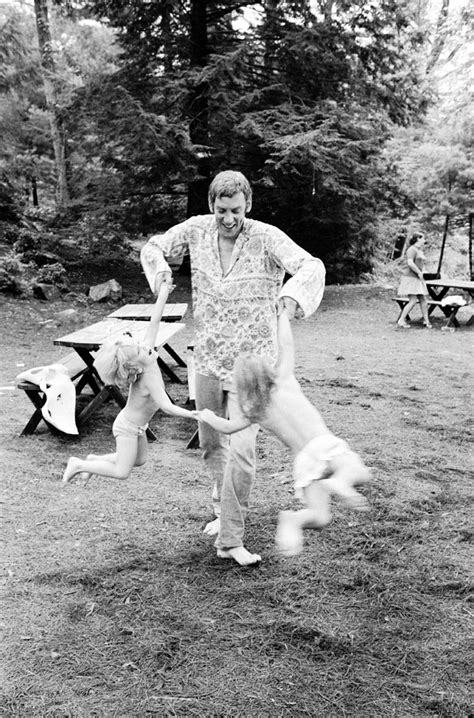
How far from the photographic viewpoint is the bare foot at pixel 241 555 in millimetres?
3326

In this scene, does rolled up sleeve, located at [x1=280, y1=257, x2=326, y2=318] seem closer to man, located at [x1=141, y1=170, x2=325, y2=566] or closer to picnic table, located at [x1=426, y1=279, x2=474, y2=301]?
man, located at [x1=141, y1=170, x2=325, y2=566]

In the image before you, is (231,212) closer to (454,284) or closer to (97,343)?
(97,343)

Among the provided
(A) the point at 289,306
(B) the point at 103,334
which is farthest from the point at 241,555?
(B) the point at 103,334

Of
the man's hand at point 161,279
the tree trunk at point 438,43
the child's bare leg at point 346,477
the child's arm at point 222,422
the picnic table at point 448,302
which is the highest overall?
the tree trunk at point 438,43

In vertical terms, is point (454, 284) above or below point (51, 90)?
below

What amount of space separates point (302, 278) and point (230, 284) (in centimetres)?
→ 48

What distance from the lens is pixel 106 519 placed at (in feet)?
12.9

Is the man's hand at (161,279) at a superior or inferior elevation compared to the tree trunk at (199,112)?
inferior

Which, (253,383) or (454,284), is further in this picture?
(454,284)

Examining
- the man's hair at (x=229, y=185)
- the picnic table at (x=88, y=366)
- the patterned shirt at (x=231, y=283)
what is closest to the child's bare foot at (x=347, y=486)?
the patterned shirt at (x=231, y=283)

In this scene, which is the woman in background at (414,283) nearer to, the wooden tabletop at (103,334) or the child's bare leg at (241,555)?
the wooden tabletop at (103,334)

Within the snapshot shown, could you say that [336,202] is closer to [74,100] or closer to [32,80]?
[74,100]

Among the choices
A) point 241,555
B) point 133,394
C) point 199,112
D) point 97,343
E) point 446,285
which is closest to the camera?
point 133,394

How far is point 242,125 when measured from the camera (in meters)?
12.5
